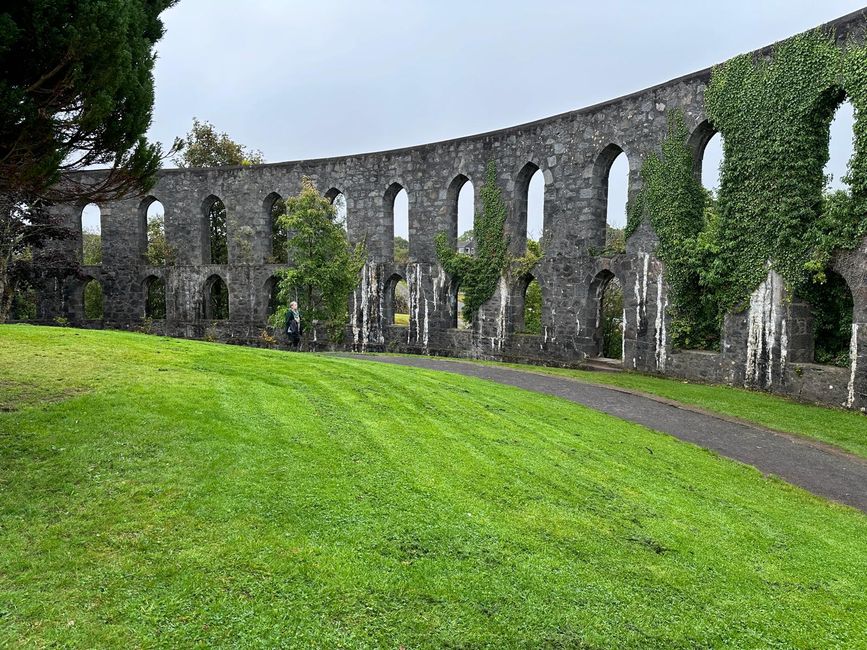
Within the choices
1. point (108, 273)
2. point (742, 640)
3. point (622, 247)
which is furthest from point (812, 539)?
point (108, 273)

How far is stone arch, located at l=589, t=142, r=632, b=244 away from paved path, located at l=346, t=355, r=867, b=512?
5.05m

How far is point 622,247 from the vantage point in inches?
616

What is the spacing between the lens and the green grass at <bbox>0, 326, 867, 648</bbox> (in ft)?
10.5

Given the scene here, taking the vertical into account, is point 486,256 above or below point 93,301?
above

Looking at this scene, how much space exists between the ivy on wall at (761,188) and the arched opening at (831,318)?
1.24 feet

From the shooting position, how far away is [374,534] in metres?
4.05

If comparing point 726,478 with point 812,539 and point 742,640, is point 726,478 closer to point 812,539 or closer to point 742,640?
point 812,539

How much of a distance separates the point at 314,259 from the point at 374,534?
13311 mm

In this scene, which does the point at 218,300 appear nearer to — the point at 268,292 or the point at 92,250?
the point at 268,292

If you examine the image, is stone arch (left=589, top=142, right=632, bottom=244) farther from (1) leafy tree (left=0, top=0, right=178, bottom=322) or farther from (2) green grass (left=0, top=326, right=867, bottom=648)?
(1) leafy tree (left=0, top=0, right=178, bottom=322)

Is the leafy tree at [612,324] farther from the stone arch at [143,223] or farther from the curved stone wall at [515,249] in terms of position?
the stone arch at [143,223]

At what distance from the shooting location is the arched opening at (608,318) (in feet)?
Result: 52.1

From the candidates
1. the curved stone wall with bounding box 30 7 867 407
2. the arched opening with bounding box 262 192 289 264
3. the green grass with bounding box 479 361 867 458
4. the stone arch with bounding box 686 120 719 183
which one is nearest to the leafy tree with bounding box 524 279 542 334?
the curved stone wall with bounding box 30 7 867 407

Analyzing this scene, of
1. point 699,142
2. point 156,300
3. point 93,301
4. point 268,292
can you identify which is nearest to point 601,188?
point 699,142
